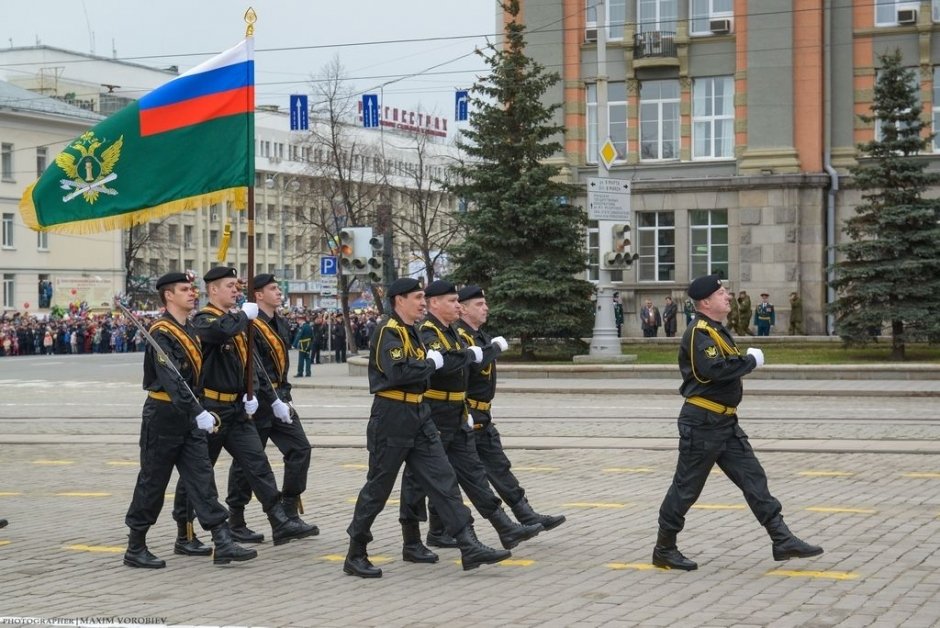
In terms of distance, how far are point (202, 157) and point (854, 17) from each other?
34.9 meters

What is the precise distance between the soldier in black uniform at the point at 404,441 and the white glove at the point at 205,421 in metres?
1.01

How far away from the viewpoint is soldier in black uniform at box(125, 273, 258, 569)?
9656mm

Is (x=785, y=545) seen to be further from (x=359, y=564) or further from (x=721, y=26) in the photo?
(x=721, y=26)

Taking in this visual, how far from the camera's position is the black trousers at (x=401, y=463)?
9.31 metres

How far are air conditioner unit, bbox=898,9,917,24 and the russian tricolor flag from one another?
34.5 m

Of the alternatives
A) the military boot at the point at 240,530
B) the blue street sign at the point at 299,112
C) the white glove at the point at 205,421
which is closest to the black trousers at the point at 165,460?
the white glove at the point at 205,421

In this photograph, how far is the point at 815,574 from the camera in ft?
29.3

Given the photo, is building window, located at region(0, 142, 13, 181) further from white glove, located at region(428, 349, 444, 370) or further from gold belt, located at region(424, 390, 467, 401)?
white glove, located at region(428, 349, 444, 370)

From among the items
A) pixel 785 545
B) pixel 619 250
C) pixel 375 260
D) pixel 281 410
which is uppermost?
pixel 619 250

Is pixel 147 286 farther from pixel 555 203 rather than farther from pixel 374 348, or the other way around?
pixel 374 348

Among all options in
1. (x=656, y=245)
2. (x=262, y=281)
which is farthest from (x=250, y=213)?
(x=656, y=245)

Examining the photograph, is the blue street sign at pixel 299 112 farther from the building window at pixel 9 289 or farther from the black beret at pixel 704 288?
the black beret at pixel 704 288

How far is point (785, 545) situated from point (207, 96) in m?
5.66

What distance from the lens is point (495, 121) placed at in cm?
3519
